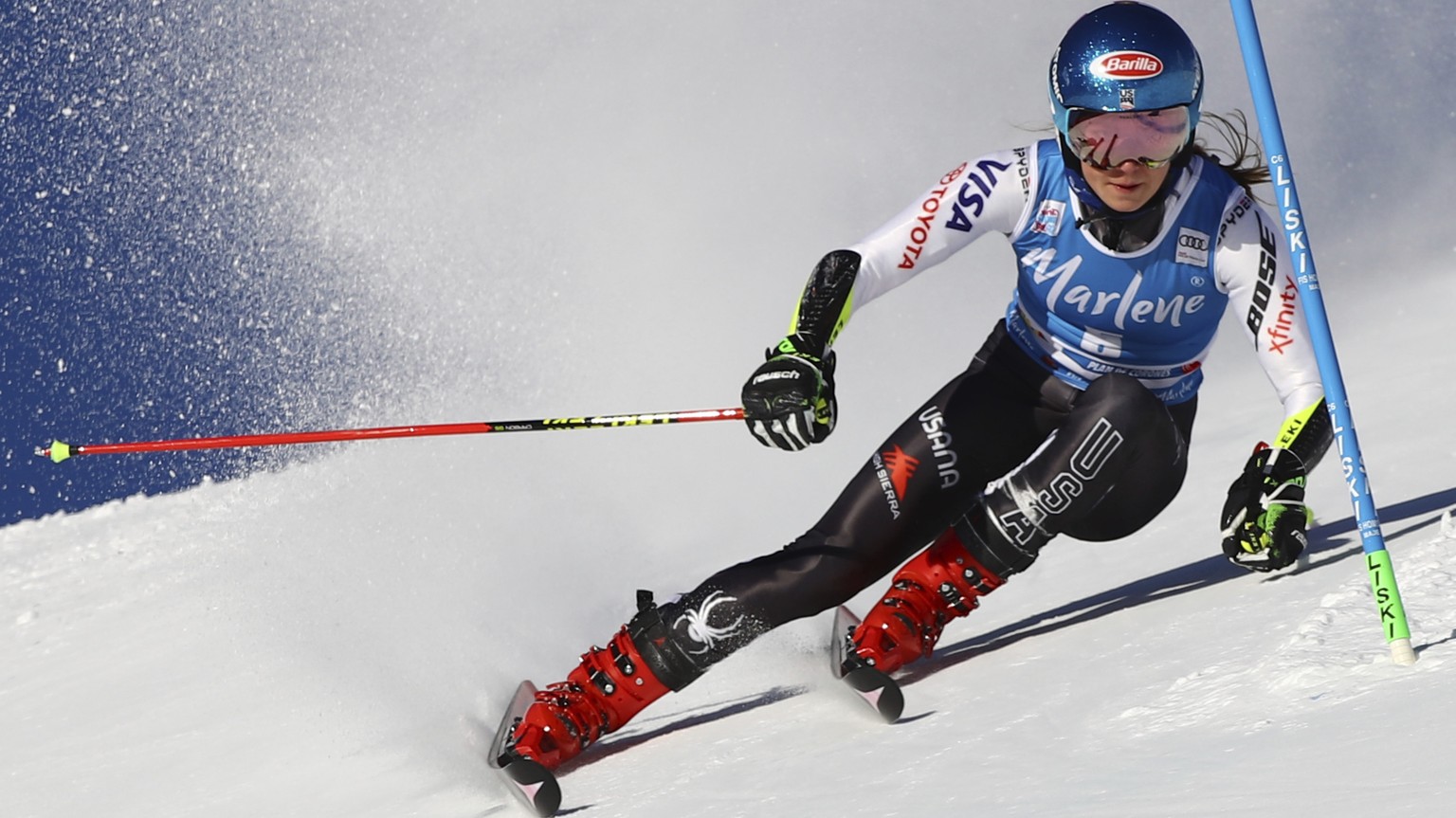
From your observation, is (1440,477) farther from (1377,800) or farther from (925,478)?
(1377,800)

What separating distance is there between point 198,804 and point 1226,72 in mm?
9703

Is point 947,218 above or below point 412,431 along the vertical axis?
below

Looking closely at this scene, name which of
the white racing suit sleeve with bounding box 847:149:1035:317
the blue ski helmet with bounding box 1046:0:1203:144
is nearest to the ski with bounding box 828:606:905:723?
the white racing suit sleeve with bounding box 847:149:1035:317

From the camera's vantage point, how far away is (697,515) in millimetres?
6926

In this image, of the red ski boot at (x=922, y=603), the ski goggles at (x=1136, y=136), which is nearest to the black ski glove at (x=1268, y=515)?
the red ski boot at (x=922, y=603)

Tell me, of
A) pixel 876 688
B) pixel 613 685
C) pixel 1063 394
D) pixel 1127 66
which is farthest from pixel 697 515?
pixel 1127 66

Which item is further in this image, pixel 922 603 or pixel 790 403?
pixel 922 603

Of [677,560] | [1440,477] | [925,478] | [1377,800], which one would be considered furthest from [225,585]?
[1377,800]

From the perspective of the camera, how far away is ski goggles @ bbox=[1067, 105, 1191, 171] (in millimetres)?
2914

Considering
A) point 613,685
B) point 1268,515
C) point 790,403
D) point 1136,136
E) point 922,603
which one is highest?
point 1136,136

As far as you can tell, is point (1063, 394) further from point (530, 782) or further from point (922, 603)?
point (530, 782)

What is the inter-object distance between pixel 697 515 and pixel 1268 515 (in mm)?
4110

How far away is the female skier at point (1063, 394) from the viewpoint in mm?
2928

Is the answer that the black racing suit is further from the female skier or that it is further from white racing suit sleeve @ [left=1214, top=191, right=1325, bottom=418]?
white racing suit sleeve @ [left=1214, top=191, right=1325, bottom=418]
